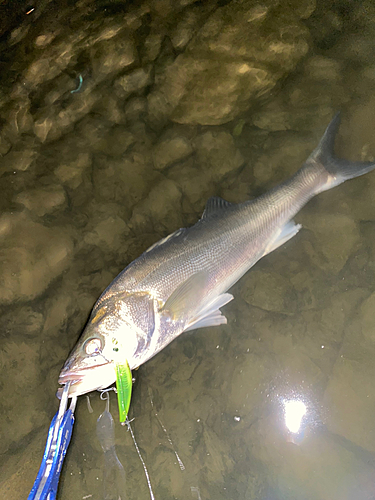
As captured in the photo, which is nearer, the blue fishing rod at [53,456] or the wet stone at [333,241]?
the blue fishing rod at [53,456]

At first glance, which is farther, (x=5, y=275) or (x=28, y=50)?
(x=28, y=50)

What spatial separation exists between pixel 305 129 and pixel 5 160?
2.90 meters

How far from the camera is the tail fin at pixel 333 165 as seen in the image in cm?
286

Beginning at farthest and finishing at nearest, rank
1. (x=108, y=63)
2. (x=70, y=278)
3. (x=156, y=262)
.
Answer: (x=108, y=63), (x=70, y=278), (x=156, y=262)

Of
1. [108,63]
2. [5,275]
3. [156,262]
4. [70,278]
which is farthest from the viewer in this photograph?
[108,63]

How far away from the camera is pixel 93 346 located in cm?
215

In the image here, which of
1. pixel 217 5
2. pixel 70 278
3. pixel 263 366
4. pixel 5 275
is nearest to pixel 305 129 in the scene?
pixel 217 5

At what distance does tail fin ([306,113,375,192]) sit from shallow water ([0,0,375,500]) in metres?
0.19

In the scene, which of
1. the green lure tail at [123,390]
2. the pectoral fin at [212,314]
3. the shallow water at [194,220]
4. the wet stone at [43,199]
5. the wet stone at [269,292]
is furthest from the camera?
the wet stone at [269,292]

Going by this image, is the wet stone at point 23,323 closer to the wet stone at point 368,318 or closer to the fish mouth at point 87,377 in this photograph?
the fish mouth at point 87,377

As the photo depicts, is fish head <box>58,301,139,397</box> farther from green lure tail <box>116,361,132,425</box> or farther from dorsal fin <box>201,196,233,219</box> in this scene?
dorsal fin <box>201,196,233,219</box>

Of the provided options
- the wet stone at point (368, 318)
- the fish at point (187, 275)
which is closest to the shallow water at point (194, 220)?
the wet stone at point (368, 318)

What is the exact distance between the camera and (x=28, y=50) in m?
2.92

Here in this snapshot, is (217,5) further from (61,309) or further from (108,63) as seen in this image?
(61,309)
